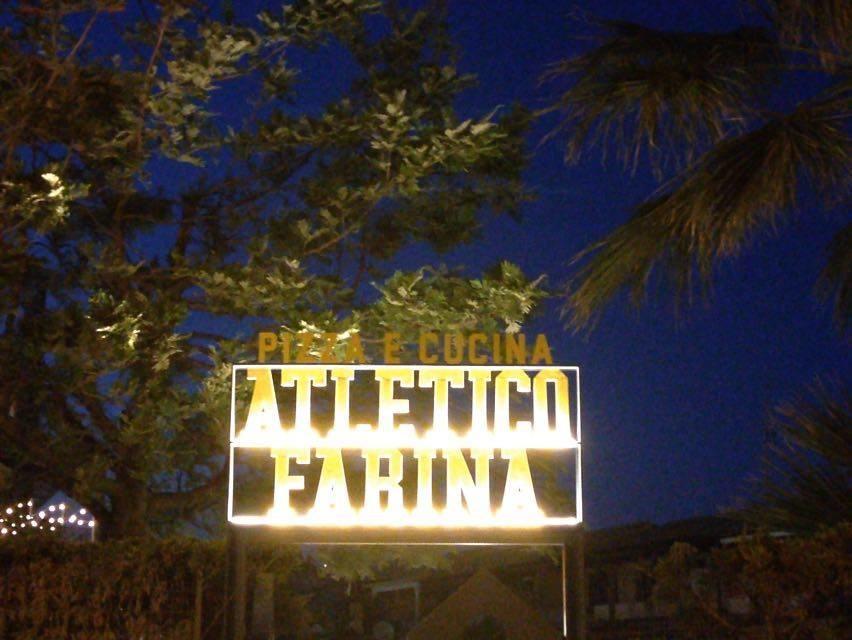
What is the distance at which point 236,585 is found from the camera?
33.7ft

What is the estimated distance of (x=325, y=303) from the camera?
1392cm

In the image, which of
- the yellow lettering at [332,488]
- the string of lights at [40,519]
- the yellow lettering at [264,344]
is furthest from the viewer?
the string of lights at [40,519]

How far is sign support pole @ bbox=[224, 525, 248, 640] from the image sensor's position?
1014 centimetres

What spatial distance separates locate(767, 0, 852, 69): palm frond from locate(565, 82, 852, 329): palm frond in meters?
0.23

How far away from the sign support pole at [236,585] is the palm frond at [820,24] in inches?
242

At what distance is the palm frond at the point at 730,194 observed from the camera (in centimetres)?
703

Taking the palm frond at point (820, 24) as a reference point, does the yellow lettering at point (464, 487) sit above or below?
below

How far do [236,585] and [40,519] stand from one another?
18.1 feet

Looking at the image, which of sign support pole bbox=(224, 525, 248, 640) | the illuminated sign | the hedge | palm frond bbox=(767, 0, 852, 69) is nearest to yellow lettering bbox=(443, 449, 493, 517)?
the illuminated sign

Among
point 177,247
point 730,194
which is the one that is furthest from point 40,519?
point 730,194

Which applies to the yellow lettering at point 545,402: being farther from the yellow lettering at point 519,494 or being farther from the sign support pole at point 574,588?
the sign support pole at point 574,588

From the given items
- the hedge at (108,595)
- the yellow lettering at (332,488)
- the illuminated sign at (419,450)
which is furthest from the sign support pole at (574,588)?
the hedge at (108,595)

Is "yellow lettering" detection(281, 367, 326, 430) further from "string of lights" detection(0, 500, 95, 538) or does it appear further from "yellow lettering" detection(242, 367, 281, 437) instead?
"string of lights" detection(0, 500, 95, 538)

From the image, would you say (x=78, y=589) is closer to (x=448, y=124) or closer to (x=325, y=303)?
(x=325, y=303)
